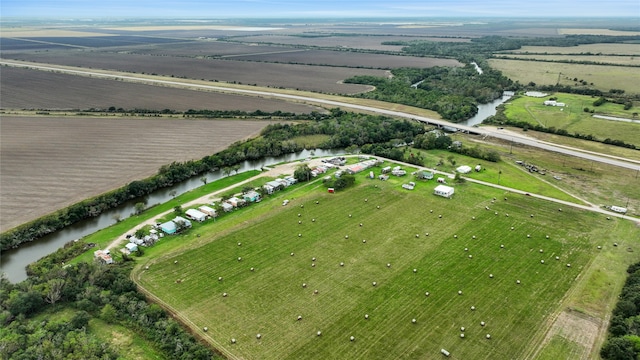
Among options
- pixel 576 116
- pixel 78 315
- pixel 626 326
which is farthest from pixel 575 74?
pixel 78 315

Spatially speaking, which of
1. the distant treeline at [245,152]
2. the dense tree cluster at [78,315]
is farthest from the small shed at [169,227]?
the distant treeline at [245,152]

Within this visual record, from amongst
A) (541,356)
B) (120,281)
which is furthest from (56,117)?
(541,356)

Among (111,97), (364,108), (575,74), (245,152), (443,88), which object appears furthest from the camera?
(575,74)


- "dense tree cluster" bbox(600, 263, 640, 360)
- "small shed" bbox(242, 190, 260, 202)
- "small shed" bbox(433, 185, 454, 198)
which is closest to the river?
"small shed" bbox(242, 190, 260, 202)

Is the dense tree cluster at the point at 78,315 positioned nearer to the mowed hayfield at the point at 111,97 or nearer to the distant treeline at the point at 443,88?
the mowed hayfield at the point at 111,97

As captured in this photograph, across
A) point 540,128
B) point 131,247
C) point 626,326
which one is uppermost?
point 131,247

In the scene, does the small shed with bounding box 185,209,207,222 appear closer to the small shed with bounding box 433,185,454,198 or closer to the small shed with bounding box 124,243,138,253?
the small shed with bounding box 124,243,138,253

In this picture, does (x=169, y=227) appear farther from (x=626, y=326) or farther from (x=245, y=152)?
(x=626, y=326)
